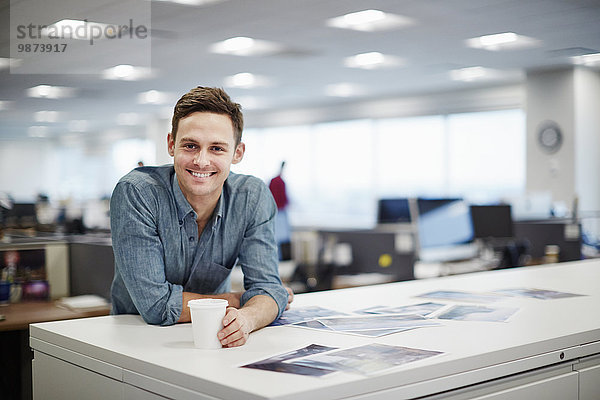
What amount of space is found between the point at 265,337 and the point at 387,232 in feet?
11.8

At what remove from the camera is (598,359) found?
151cm

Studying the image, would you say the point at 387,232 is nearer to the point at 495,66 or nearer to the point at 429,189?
the point at 495,66

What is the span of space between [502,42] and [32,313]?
5442 millimetres

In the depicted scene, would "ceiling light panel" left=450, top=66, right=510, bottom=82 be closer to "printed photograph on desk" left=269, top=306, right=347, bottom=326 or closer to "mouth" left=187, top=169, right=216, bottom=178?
"printed photograph on desk" left=269, top=306, right=347, bottom=326

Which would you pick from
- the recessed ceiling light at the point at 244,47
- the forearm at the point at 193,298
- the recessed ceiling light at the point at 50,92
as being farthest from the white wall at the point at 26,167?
the forearm at the point at 193,298

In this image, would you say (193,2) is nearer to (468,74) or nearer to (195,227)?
(195,227)

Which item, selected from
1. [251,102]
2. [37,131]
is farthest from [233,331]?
[37,131]

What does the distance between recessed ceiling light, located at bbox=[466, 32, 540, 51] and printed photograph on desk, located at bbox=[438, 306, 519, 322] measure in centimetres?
507

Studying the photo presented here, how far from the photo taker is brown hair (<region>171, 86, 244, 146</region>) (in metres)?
1.60

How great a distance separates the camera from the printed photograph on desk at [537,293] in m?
1.94

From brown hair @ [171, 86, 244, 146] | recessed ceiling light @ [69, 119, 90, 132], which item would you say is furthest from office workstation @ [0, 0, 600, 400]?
recessed ceiling light @ [69, 119, 90, 132]

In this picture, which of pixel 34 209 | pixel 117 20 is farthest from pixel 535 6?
pixel 34 209

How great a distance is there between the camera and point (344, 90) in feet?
33.2

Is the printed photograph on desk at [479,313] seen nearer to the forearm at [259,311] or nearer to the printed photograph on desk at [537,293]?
the printed photograph on desk at [537,293]
